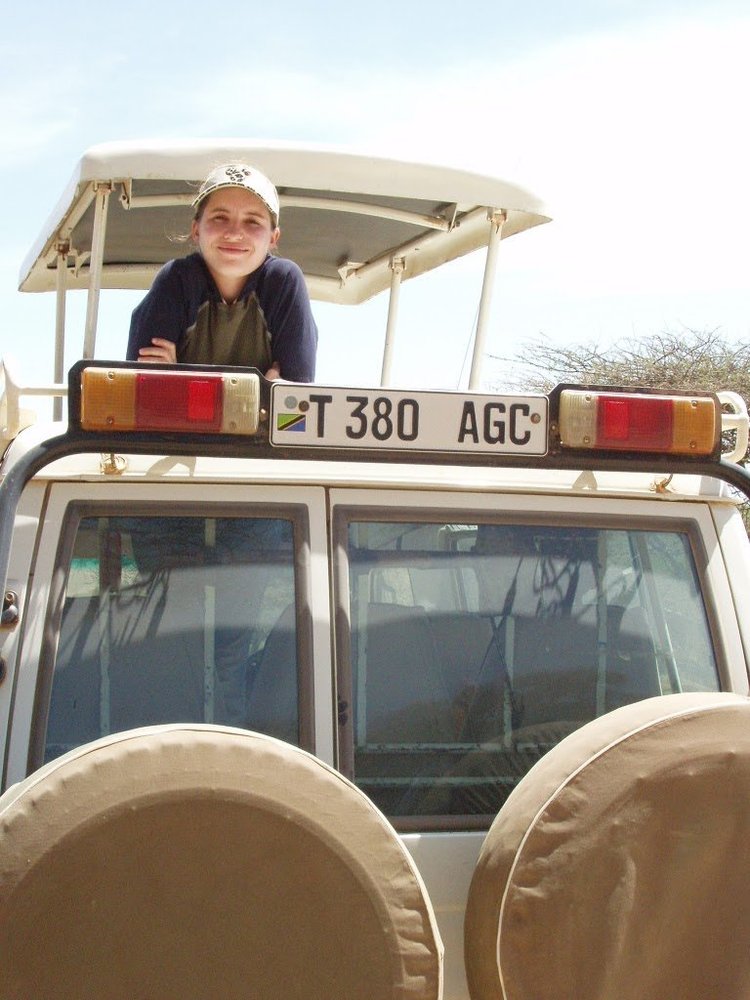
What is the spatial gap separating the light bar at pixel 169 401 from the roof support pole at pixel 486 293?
1.92 m

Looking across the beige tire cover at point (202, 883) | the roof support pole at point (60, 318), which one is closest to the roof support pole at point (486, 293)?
the roof support pole at point (60, 318)

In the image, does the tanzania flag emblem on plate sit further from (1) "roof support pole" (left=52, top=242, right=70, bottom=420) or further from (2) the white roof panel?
(1) "roof support pole" (left=52, top=242, right=70, bottom=420)

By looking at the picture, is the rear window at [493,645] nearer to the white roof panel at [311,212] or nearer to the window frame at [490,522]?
the window frame at [490,522]

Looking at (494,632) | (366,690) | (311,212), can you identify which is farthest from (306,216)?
(366,690)

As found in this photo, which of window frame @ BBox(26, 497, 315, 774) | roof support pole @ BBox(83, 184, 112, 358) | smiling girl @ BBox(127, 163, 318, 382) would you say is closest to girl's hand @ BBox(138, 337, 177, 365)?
smiling girl @ BBox(127, 163, 318, 382)

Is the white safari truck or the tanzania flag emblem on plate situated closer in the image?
A: the white safari truck

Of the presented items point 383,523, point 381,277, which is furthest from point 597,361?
point 383,523

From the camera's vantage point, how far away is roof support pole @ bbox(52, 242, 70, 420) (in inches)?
189

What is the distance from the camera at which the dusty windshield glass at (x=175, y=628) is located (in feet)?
8.49

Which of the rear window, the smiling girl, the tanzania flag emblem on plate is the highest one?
the smiling girl

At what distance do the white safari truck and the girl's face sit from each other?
0.57 ft

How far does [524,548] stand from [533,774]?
669 millimetres

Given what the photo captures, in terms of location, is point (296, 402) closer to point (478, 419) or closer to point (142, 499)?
point (478, 419)

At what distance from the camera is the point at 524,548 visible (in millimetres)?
2844
